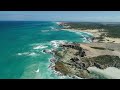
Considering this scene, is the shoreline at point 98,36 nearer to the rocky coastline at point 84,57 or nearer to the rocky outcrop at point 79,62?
the rocky coastline at point 84,57

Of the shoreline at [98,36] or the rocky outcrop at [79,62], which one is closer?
the rocky outcrop at [79,62]

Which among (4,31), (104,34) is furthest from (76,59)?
(4,31)

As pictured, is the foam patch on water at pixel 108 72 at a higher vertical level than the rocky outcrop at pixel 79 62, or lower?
→ lower

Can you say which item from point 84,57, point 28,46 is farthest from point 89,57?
point 28,46

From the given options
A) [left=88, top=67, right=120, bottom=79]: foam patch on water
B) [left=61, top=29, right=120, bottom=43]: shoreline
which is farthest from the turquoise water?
[left=88, top=67, right=120, bottom=79]: foam patch on water

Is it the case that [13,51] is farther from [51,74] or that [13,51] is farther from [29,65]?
[51,74]

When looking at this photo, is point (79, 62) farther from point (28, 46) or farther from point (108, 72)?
point (28, 46)

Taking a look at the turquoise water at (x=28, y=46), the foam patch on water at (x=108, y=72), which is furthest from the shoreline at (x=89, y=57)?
the turquoise water at (x=28, y=46)
